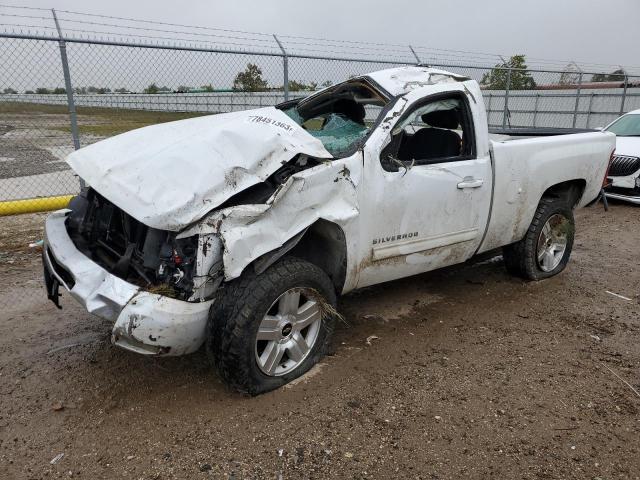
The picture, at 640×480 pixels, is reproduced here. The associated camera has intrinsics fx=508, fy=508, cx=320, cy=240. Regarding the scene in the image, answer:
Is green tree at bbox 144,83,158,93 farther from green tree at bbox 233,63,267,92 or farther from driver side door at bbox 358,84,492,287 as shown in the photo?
driver side door at bbox 358,84,492,287

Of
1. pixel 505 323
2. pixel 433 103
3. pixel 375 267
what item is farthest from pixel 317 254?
pixel 505 323

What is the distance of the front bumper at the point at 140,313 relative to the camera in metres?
2.56

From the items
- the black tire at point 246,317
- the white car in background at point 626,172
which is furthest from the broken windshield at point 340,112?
the white car in background at point 626,172

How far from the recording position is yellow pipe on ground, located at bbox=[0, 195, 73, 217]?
684cm

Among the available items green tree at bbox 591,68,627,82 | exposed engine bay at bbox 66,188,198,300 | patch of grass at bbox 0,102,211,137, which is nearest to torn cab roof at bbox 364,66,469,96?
exposed engine bay at bbox 66,188,198,300

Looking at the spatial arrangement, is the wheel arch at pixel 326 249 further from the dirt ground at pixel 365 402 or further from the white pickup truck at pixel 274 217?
the dirt ground at pixel 365 402

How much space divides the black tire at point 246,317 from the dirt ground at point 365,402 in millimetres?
195

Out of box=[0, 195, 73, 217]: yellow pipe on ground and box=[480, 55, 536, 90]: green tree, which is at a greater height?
box=[480, 55, 536, 90]: green tree

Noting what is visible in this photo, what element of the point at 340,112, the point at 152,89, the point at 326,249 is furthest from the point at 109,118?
the point at 326,249

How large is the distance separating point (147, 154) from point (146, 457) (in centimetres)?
170

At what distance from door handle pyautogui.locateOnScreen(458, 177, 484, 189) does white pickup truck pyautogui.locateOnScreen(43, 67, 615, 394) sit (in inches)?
0.6

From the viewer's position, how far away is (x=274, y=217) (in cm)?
283

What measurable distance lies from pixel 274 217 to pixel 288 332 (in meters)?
0.72

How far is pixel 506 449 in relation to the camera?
266 cm
